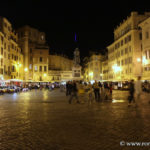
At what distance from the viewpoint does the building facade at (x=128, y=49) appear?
55562 millimetres

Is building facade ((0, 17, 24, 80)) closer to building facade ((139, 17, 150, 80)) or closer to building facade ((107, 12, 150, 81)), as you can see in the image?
building facade ((107, 12, 150, 81))

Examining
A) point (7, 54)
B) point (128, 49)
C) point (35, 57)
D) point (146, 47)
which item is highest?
point (35, 57)

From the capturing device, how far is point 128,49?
5925 cm

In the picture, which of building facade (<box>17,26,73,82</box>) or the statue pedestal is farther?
building facade (<box>17,26,73,82</box>)

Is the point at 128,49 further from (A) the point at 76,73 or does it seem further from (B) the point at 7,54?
(B) the point at 7,54

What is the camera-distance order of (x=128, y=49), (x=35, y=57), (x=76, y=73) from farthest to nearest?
1. (x=35, y=57)
2. (x=128, y=49)
3. (x=76, y=73)

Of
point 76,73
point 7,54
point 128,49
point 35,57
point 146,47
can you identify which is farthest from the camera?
point 35,57

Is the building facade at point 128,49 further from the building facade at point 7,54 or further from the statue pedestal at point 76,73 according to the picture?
the building facade at point 7,54

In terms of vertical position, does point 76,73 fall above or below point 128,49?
below

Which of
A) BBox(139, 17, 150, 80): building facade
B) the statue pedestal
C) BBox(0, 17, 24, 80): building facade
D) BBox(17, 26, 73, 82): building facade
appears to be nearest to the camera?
BBox(139, 17, 150, 80): building facade

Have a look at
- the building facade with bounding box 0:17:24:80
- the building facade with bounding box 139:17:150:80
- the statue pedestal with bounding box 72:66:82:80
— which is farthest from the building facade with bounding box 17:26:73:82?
the building facade with bounding box 139:17:150:80

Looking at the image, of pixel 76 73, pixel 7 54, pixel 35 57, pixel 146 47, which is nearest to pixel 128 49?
pixel 146 47

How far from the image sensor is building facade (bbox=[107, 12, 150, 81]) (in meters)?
55.6

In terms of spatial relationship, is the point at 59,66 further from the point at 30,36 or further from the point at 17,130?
the point at 17,130
